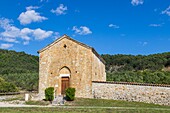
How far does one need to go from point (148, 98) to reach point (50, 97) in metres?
9.55

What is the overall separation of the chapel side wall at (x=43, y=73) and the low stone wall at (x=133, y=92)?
5.69m

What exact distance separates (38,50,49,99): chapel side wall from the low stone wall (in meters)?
5.69

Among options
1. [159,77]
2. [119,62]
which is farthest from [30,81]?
[119,62]

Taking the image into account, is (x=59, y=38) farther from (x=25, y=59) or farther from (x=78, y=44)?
(x=25, y=59)

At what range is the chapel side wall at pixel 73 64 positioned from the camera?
2595cm

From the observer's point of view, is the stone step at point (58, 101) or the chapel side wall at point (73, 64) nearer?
the stone step at point (58, 101)

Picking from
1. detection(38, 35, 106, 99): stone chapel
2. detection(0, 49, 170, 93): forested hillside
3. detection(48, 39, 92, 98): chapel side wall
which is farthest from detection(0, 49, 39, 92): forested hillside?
detection(48, 39, 92, 98): chapel side wall

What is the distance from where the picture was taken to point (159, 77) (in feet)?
127

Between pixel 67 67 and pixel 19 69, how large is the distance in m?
36.0

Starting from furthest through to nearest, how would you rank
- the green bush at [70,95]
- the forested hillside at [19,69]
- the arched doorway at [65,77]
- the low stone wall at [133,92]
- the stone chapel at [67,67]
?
the forested hillside at [19,69]
the arched doorway at [65,77]
the stone chapel at [67,67]
the green bush at [70,95]
the low stone wall at [133,92]

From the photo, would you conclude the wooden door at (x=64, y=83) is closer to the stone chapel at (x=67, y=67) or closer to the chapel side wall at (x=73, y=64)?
the stone chapel at (x=67, y=67)

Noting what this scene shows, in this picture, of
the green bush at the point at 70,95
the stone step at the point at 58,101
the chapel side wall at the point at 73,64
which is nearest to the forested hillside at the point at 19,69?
the chapel side wall at the point at 73,64

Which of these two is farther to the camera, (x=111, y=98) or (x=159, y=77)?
(x=159, y=77)

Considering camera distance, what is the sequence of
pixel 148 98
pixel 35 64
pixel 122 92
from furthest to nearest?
1. pixel 35 64
2. pixel 122 92
3. pixel 148 98
